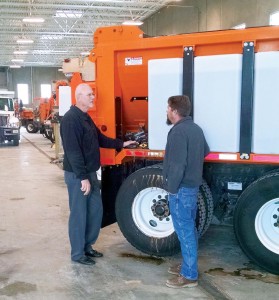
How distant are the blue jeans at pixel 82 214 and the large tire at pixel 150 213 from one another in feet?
0.91

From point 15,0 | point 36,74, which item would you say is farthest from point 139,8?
point 36,74

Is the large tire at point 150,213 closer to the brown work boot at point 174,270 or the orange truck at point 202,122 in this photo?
the orange truck at point 202,122

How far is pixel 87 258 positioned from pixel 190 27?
56.8ft

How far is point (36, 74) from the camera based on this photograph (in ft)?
145

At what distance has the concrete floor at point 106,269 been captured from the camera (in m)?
4.00

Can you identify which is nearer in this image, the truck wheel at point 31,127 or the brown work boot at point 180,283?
the brown work boot at point 180,283

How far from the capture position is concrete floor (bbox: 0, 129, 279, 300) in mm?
3996

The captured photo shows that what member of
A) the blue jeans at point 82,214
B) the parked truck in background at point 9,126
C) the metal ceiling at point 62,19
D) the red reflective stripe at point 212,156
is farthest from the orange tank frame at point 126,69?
the metal ceiling at point 62,19

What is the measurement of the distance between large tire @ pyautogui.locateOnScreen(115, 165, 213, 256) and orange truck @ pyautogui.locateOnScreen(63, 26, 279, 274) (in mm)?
11

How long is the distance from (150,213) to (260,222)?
1.23 meters

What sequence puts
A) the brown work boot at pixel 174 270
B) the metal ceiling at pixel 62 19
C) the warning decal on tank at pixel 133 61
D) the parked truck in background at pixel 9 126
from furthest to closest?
the metal ceiling at pixel 62 19, the parked truck in background at pixel 9 126, the warning decal on tank at pixel 133 61, the brown work boot at pixel 174 270

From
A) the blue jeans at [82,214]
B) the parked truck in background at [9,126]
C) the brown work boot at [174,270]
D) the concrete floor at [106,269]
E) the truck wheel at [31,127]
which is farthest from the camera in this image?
the truck wheel at [31,127]

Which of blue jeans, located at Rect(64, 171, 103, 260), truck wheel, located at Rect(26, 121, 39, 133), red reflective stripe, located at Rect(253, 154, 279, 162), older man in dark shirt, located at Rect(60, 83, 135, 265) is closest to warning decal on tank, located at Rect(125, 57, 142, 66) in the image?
older man in dark shirt, located at Rect(60, 83, 135, 265)

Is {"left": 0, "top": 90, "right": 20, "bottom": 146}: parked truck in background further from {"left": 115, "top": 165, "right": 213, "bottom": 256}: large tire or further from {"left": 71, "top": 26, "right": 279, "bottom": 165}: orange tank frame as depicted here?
{"left": 115, "top": 165, "right": 213, "bottom": 256}: large tire
